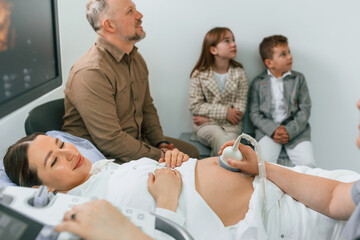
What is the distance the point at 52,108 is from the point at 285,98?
164 centimetres

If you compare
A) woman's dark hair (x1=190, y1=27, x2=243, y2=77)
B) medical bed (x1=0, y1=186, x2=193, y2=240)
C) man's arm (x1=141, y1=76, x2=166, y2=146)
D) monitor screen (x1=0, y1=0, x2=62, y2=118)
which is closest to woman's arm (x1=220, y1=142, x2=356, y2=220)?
medical bed (x1=0, y1=186, x2=193, y2=240)

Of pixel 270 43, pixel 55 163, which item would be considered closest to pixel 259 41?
pixel 270 43

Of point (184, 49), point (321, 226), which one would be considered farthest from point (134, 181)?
point (184, 49)

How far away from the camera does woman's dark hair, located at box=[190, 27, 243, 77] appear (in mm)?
2471

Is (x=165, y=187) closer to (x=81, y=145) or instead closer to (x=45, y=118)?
(x=81, y=145)

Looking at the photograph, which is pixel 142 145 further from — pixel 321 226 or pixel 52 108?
pixel 321 226

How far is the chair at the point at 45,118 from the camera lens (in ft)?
4.86

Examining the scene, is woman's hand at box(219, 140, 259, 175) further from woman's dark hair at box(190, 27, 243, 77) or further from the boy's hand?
woman's dark hair at box(190, 27, 243, 77)

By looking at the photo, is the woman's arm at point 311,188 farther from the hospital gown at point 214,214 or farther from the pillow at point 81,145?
the pillow at point 81,145

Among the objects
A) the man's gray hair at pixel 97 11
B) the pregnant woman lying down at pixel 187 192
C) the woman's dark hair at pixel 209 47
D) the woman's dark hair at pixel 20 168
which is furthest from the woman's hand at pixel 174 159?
the woman's dark hair at pixel 209 47

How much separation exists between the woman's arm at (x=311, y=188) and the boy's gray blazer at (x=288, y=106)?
1.20 m

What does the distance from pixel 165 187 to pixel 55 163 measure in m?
0.40

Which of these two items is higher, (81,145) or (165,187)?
(165,187)

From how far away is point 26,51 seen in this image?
3.83 ft
